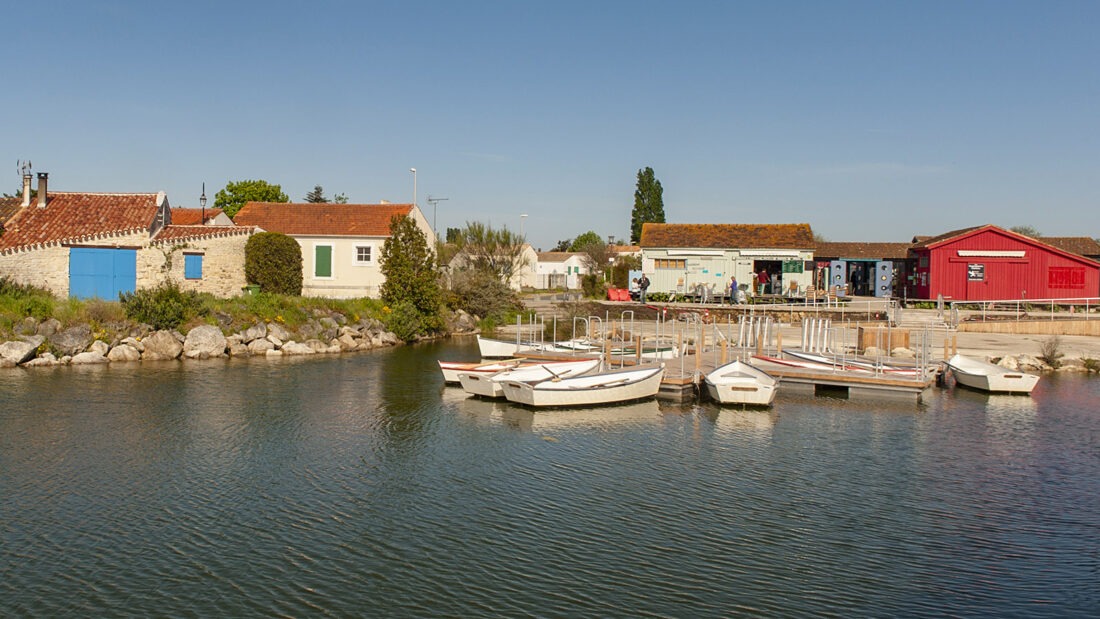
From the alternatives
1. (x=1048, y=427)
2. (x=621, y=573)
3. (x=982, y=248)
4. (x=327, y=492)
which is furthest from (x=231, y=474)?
(x=982, y=248)

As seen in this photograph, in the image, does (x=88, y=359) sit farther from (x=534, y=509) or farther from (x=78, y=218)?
(x=534, y=509)

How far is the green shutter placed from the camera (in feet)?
144

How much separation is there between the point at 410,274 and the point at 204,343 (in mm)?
11030

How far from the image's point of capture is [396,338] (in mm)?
38719

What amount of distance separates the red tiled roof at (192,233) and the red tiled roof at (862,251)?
37.6 metres

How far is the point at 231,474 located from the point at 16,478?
357 centimetres

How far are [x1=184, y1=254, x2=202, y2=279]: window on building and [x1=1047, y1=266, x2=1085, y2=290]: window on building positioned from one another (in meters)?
43.8

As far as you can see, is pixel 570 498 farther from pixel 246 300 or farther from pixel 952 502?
pixel 246 300

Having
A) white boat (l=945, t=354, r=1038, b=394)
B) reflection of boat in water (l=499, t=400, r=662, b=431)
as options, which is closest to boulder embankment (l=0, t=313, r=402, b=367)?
reflection of boat in water (l=499, t=400, r=662, b=431)

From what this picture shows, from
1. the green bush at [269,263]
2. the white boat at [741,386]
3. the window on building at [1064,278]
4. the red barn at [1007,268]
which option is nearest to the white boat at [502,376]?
the white boat at [741,386]

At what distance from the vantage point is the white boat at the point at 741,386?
77.0ft

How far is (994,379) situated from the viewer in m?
26.0

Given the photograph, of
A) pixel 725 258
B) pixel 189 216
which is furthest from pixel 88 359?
pixel 725 258

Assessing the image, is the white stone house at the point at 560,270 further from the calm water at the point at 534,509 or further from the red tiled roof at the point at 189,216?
the calm water at the point at 534,509
